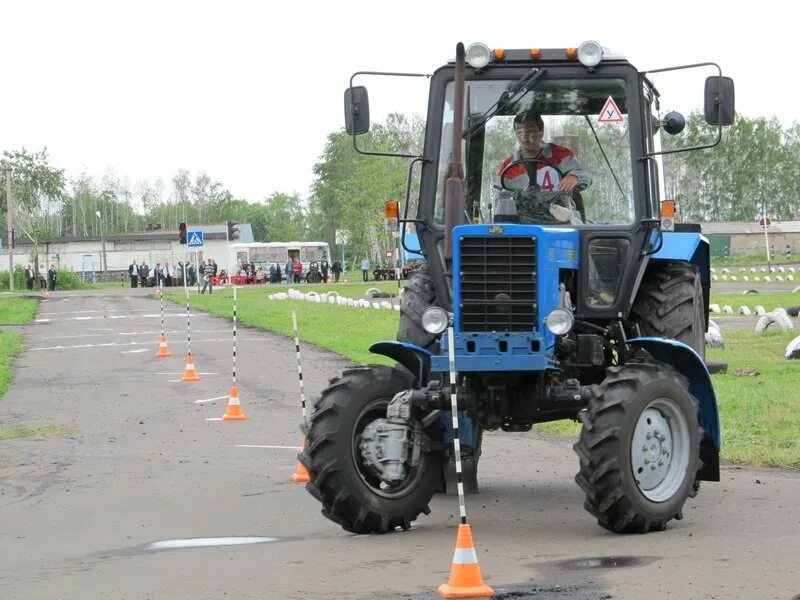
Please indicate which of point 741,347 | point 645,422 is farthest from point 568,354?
point 741,347

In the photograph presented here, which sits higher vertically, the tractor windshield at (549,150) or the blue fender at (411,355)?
the tractor windshield at (549,150)

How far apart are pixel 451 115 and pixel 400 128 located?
8858cm

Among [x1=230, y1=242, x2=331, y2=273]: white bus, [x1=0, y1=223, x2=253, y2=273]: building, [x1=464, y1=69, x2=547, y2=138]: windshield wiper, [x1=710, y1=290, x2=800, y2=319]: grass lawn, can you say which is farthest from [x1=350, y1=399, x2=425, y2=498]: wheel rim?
[x1=0, y1=223, x2=253, y2=273]: building

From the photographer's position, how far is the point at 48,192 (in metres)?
100

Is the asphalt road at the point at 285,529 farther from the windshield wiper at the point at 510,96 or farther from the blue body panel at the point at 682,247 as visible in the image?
the windshield wiper at the point at 510,96

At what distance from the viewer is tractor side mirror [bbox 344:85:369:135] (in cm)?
957

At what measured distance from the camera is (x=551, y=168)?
32.8 ft

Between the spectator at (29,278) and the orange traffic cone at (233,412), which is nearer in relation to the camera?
the orange traffic cone at (233,412)

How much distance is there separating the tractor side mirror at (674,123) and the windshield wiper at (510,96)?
38.6 inches

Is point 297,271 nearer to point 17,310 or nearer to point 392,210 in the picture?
point 17,310

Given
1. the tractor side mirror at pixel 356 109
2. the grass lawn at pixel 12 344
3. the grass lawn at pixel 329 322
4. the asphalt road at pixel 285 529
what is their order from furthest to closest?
the grass lawn at pixel 329 322, the grass lawn at pixel 12 344, the tractor side mirror at pixel 356 109, the asphalt road at pixel 285 529

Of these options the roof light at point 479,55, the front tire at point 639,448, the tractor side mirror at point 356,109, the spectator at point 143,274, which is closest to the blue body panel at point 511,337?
the front tire at point 639,448

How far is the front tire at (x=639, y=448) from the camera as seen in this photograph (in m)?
8.47

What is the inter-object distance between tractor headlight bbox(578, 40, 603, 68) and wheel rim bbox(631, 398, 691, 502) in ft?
8.16
